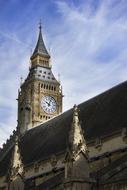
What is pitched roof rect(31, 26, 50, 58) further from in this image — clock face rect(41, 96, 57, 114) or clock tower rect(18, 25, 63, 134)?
clock face rect(41, 96, 57, 114)

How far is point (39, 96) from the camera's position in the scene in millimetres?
60219

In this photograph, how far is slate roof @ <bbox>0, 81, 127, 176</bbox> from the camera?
1369 inches

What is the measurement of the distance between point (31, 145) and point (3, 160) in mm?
5821

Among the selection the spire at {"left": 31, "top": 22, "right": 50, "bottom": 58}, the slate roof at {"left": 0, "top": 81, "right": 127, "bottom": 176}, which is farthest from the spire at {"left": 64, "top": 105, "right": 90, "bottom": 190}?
the spire at {"left": 31, "top": 22, "right": 50, "bottom": 58}

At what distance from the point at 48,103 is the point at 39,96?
1.42 meters

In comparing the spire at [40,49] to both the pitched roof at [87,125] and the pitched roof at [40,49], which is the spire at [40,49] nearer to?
the pitched roof at [40,49]

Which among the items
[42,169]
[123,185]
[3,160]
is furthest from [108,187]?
[3,160]

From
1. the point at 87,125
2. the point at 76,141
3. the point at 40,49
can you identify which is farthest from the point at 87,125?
the point at 40,49

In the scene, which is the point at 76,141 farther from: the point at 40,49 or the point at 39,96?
the point at 40,49

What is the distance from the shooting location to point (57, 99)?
60.9 meters

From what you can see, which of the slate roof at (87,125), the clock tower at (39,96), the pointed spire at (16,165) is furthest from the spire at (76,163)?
the clock tower at (39,96)

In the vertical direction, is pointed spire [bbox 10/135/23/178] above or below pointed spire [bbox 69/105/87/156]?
above

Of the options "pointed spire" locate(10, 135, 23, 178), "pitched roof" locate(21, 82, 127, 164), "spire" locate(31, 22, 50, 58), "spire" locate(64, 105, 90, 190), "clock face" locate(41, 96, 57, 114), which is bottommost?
"spire" locate(64, 105, 90, 190)

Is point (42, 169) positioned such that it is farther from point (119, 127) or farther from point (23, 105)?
point (23, 105)
